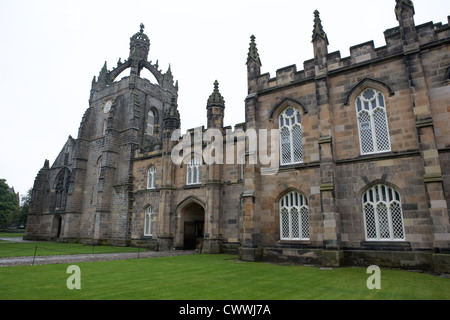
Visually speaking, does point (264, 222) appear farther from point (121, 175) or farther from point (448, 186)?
point (121, 175)

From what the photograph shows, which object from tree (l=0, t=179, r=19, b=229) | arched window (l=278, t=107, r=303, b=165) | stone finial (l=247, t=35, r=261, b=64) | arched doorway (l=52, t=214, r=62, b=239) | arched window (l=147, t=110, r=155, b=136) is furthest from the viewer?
tree (l=0, t=179, r=19, b=229)

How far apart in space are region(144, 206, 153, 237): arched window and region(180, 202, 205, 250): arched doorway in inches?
152

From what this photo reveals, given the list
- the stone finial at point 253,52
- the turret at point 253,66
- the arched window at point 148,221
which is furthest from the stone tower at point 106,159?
the stone finial at point 253,52

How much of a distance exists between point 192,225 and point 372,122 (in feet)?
54.9

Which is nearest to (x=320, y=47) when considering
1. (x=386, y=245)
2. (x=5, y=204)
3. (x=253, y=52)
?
(x=253, y=52)

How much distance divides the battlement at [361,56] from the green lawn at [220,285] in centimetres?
997

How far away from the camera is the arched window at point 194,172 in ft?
80.4

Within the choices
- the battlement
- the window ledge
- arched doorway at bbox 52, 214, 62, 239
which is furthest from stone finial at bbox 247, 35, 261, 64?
arched doorway at bbox 52, 214, 62, 239

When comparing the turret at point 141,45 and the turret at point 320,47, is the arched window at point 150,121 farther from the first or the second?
the turret at point 320,47

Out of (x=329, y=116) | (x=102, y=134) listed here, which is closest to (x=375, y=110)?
(x=329, y=116)

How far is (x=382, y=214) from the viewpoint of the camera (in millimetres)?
13430

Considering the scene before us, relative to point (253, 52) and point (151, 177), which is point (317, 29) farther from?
point (151, 177)

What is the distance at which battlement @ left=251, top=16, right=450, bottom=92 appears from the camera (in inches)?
531

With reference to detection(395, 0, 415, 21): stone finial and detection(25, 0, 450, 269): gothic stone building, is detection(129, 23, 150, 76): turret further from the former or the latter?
detection(395, 0, 415, 21): stone finial
